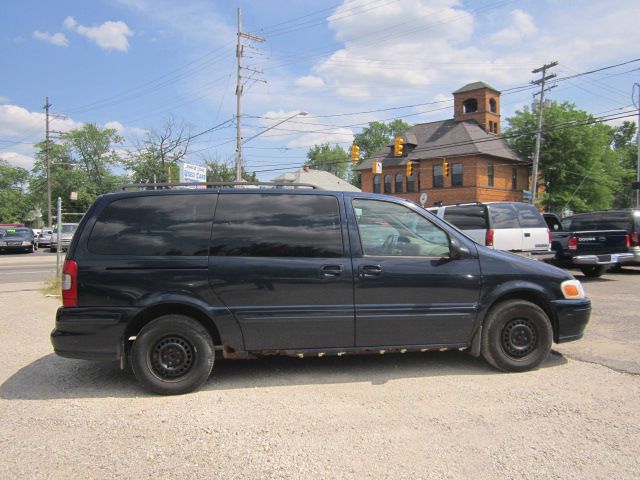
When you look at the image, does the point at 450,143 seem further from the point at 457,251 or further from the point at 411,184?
the point at 457,251

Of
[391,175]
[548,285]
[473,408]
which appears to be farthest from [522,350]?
[391,175]

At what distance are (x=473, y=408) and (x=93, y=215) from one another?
3720mm

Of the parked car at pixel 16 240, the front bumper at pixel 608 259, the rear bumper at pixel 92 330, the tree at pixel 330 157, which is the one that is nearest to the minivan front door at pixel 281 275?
the rear bumper at pixel 92 330

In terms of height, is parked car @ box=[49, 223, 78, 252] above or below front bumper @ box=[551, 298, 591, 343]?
above

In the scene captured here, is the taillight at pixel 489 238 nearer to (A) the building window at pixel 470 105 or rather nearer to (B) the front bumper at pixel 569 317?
(B) the front bumper at pixel 569 317

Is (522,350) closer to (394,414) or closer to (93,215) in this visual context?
(394,414)

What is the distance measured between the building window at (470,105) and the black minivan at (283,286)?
44.3 metres

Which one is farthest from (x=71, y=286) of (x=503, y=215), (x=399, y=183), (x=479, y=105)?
(x=479, y=105)

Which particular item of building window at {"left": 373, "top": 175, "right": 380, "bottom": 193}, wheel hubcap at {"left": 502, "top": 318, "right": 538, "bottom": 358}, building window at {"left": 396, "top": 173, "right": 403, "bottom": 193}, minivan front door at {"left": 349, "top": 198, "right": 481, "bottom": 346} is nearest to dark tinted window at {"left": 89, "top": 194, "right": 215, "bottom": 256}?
minivan front door at {"left": 349, "top": 198, "right": 481, "bottom": 346}

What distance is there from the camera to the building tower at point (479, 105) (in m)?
43.8

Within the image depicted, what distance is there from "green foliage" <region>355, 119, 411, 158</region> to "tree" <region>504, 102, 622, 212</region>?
4312 cm

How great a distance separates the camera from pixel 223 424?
3508 millimetres

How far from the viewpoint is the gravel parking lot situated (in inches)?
114

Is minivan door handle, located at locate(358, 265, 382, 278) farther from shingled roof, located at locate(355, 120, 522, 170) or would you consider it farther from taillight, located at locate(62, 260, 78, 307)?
shingled roof, located at locate(355, 120, 522, 170)
